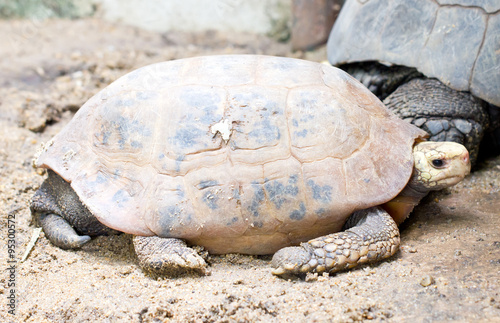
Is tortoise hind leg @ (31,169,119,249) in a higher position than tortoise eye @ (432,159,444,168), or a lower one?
lower

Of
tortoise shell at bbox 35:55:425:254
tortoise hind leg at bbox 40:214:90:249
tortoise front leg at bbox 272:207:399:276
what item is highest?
tortoise shell at bbox 35:55:425:254

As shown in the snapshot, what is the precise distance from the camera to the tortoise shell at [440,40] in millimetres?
3031

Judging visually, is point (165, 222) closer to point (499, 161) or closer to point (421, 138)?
point (421, 138)

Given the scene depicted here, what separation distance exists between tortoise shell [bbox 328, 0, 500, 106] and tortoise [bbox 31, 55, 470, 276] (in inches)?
31.8

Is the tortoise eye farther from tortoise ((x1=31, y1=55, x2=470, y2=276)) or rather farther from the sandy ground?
the sandy ground

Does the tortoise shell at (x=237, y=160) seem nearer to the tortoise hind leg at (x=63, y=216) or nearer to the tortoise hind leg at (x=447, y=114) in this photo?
the tortoise hind leg at (x=63, y=216)

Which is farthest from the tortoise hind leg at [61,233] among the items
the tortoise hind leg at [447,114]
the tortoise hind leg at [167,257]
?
the tortoise hind leg at [447,114]

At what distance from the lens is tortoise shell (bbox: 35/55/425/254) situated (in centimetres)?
237

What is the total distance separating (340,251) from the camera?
7.43ft

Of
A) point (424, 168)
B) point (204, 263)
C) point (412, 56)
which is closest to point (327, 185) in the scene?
point (424, 168)

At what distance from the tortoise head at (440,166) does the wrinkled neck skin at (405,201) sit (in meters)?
0.02

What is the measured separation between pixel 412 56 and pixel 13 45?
531 centimetres

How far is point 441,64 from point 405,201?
114 centimetres

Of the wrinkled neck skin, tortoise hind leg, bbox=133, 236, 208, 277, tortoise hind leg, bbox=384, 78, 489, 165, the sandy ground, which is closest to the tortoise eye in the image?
the wrinkled neck skin
